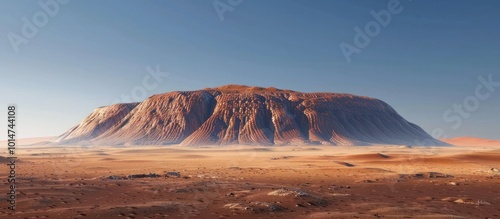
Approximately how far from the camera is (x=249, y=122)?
15175 cm

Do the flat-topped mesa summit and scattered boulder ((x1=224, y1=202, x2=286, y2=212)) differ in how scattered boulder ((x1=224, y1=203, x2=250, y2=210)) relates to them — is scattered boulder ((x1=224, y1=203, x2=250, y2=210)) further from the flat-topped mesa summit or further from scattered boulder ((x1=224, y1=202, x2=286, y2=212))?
the flat-topped mesa summit

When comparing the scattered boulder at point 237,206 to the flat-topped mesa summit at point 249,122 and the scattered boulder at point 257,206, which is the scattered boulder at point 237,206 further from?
the flat-topped mesa summit at point 249,122

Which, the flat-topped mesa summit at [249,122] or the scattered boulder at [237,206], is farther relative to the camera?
the flat-topped mesa summit at [249,122]

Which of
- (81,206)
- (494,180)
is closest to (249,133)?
(494,180)

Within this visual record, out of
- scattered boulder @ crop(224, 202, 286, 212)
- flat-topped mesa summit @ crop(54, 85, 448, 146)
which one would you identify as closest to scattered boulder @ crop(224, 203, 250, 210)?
scattered boulder @ crop(224, 202, 286, 212)

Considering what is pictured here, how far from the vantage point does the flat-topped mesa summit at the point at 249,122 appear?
146700 millimetres

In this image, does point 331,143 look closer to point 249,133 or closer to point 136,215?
point 249,133

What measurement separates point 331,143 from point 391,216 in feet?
426

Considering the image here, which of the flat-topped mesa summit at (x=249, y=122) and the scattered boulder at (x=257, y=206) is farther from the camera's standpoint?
the flat-topped mesa summit at (x=249, y=122)

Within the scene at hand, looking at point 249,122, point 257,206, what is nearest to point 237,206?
point 257,206

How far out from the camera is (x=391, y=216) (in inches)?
570

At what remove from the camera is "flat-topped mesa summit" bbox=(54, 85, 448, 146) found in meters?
147

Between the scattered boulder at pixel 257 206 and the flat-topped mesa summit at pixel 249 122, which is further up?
the flat-topped mesa summit at pixel 249 122

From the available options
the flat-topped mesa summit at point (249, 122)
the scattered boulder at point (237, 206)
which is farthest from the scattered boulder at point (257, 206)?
the flat-topped mesa summit at point (249, 122)
